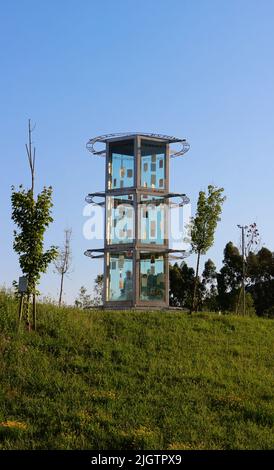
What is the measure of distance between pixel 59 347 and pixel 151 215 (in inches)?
629

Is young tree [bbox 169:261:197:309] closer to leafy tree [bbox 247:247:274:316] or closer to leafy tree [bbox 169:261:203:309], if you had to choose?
leafy tree [bbox 169:261:203:309]

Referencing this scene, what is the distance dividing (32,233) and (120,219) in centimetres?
1386

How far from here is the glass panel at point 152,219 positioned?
34750 mm

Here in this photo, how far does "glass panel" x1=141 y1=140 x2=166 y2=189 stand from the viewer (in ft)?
116

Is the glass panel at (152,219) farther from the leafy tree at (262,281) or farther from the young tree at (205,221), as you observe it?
the leafy tree at (262,281)

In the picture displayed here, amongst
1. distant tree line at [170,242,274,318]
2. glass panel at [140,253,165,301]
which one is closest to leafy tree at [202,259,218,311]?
distant tree line at [170,242,274,318]

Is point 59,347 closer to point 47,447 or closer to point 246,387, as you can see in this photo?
point 246,387

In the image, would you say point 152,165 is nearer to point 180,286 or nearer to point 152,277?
point 152,277

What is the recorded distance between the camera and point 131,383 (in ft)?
56.6

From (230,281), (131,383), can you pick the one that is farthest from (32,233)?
(230,281)

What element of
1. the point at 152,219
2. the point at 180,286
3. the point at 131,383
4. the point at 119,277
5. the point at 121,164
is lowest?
the point at 131,383

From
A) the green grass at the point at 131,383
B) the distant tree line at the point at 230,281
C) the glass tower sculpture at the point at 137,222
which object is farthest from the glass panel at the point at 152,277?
the distant tree line at the point at 230,281

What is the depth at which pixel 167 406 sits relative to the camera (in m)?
15.7
